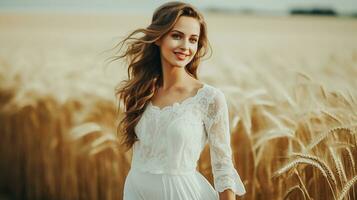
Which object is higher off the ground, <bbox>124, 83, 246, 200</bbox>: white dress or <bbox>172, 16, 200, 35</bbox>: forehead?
<bbox>172, 16, 200, 35</bbox>: forehead

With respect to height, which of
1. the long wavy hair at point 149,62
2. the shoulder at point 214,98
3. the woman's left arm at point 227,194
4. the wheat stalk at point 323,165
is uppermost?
the long wavy hair at point 149,62

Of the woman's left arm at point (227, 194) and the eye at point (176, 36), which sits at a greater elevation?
the eye at point (176, 36)

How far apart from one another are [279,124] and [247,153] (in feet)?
1.13

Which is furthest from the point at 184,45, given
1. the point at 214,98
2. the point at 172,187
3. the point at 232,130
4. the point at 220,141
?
the point at 232,130

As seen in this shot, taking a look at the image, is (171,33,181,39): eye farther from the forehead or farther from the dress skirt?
the dress skirt

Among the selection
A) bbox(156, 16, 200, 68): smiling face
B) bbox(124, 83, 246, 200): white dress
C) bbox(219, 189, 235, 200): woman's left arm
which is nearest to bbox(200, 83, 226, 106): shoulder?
bbox(124, 83, 246, 200): white dress

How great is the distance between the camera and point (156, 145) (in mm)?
1604

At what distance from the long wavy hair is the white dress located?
0.26 feet

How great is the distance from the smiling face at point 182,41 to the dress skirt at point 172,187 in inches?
13.3

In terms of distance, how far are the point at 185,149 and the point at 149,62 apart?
374 mm

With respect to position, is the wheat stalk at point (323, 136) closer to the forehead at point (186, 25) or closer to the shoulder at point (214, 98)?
the shoulder at point (214, 98)

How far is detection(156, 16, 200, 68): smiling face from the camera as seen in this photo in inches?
64.4

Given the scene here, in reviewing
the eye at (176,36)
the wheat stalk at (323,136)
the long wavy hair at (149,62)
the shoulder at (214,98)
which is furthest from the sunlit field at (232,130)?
the eye at (176,36)

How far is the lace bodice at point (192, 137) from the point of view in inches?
61.6
